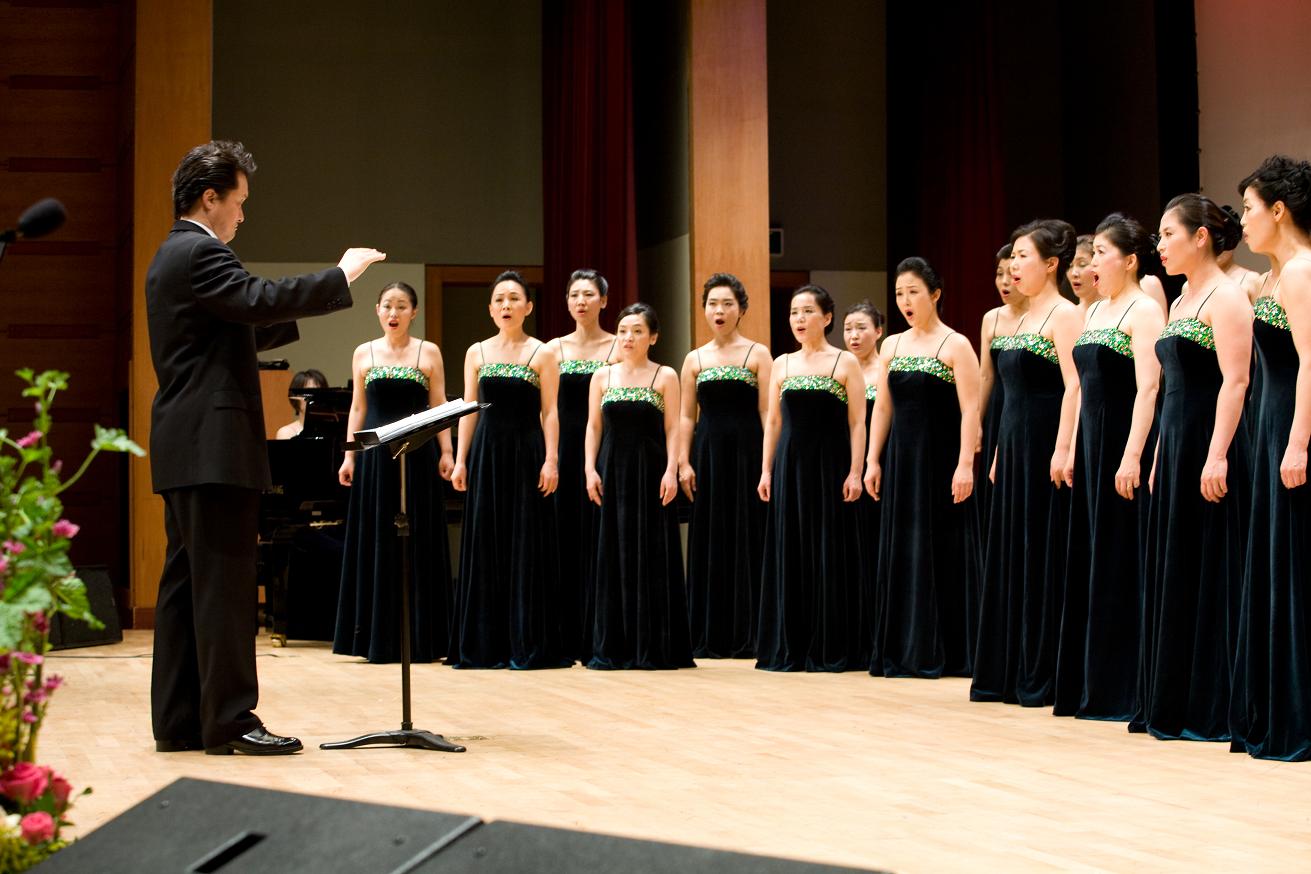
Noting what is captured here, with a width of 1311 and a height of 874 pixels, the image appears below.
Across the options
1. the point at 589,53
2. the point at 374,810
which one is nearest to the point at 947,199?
the point at 589,53

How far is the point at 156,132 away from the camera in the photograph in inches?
308

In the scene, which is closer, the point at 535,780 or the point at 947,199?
the point at 535,780

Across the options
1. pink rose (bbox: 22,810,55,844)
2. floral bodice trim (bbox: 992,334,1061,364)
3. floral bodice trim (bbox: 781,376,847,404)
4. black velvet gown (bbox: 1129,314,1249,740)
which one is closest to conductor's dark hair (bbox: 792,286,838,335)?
floral bodice trim (bbox: 781,376,847,404)

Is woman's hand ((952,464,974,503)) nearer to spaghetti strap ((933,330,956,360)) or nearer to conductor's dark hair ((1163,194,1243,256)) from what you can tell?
spaghetti strap ((933,330,956,360))

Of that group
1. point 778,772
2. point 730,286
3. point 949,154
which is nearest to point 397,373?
point 730,286

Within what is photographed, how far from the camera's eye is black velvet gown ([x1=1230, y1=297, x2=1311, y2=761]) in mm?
3744

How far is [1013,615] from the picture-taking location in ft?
16.4

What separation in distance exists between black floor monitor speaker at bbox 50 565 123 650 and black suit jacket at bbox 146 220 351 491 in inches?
133

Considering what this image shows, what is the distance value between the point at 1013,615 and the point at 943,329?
1.39 m

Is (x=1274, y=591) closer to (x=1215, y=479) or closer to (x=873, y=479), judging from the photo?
(x=1215, y=479)

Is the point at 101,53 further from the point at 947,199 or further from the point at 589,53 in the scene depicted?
the point at 947,199

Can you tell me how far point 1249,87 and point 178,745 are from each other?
21.7 ft

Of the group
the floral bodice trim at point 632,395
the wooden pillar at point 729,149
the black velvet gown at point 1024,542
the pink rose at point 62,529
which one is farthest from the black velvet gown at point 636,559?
the pink rose at point 62,529

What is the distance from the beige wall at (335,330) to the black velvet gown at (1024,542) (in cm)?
555
